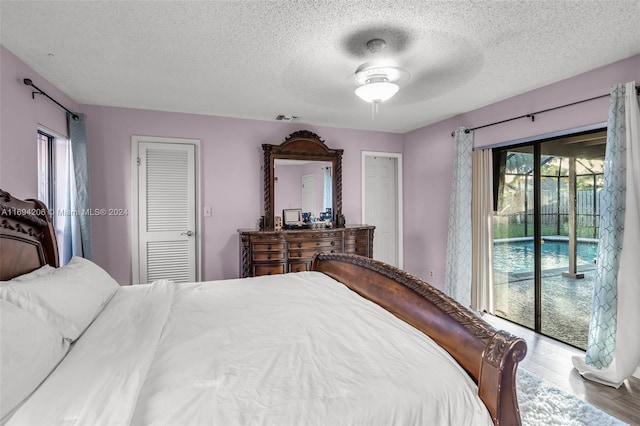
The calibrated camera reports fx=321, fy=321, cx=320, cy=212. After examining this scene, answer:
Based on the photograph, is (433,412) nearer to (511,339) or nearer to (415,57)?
(511,339)

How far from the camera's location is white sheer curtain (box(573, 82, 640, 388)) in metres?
2.35

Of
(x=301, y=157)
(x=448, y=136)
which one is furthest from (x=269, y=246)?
(x=448, y=136)

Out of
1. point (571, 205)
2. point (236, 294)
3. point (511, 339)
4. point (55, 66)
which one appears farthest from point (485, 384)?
point (55, 66)

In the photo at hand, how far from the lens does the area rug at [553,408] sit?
6.39ft

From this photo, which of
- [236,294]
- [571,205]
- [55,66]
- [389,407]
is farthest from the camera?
[571,205]

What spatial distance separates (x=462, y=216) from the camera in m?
3.92

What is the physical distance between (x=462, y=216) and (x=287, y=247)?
217 centimetres

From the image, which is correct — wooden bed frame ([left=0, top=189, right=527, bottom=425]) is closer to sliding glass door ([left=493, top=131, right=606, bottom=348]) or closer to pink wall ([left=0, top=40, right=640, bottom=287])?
pink wall ([left=0, top=40, right=640, bottom=287])

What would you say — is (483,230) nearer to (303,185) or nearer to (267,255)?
(303,185)

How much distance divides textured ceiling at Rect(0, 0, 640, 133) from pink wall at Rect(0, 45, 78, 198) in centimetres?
12

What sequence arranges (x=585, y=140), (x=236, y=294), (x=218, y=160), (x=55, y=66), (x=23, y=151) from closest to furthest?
(x=236, y=294), (x=23, y=151), (x=55, y=66), (x=585, y=140), (x=218, y=160)

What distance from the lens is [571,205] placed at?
10.4ft

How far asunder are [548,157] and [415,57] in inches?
75.1

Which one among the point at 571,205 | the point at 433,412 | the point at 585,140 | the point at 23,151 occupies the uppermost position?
the point at 585,140
